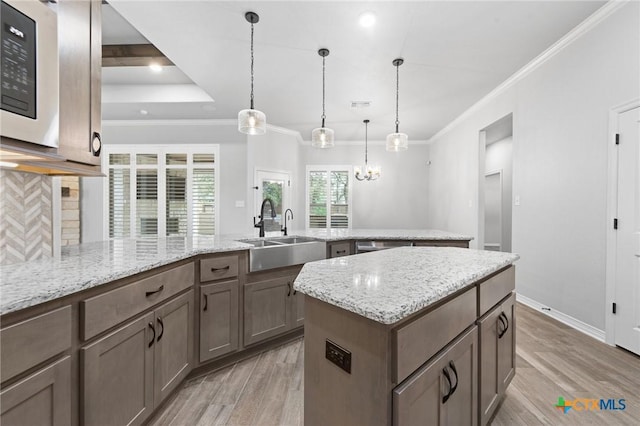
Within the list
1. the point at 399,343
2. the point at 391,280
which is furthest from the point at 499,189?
the point at 399,343

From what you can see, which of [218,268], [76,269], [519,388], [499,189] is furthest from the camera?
[499,189]

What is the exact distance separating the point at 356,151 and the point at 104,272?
616 cm

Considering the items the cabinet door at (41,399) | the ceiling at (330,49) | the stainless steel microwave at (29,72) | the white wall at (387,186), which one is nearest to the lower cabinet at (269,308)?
the cabinet door at (41,399)

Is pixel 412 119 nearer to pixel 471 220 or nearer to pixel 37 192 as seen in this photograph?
pixel 471 220

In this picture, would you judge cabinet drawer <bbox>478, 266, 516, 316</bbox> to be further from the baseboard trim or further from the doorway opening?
the doorway opening

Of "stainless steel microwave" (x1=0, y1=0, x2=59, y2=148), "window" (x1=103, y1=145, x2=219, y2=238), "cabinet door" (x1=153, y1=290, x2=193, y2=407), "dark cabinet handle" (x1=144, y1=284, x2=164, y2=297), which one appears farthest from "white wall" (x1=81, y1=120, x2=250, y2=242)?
"stainless steel microwave" (x1=0, y1=0, x2=59, y2=148)

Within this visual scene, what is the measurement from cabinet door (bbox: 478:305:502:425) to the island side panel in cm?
68

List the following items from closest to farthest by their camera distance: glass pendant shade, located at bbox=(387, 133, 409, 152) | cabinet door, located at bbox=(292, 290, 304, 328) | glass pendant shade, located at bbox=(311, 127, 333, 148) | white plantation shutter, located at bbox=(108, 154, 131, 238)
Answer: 1. cabinet door, located at bbox=(292, 290, 304, 328)
2. glass pendant shade, located at bbox=(311, 127, 333, 148)
3. glass pendant shade, located at bbox=(387, 133, 409, 152)
4. white plantation shutter, located at bbox=(108, 154, 131, 238)

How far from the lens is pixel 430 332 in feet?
2.81

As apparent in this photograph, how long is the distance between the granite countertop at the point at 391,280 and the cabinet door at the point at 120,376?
2.74ft

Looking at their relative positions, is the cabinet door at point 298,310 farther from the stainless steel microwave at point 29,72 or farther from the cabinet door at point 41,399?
the stainless steel microwave at point 29,72

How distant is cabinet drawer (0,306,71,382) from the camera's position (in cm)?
75

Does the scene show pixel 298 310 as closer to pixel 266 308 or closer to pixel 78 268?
pixel 266 308

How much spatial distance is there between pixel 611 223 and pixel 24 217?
402 cm
